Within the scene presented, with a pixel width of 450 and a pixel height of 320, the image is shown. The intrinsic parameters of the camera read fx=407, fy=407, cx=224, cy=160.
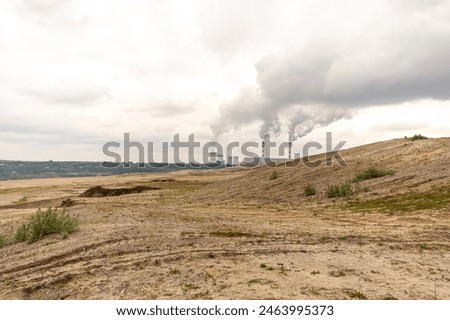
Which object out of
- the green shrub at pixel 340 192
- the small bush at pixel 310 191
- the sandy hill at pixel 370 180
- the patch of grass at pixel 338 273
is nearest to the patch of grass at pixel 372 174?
the sandy hill at pixel 370 180

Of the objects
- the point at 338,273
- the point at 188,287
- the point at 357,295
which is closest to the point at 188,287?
the point at 188,287

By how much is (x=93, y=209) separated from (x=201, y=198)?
1277 cm

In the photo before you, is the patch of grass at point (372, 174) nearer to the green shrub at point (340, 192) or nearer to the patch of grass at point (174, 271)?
the green shrub at point (340, 192)

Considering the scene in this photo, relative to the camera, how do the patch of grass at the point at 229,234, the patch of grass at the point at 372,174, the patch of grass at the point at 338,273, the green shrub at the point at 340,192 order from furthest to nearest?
1. the patch of grass at the point at 372,174
2. the green shrub at the point at 340,192
3. the patch of grass at the point at 229,234
4. the patch of grass at the point at 338,273

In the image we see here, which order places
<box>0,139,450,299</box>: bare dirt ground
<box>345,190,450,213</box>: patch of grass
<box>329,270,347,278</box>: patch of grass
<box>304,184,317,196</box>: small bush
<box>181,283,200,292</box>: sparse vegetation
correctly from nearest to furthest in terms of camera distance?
<box>181,283,200,292</box>: sparse vegetation → <box>0,139,450,299</box>: bare dirt ground → <box>329,270,347,278</box>: patch of grass → <box>345,190,450,213</box>: patch of grass → <box>304,184,317,196</box>: small bush

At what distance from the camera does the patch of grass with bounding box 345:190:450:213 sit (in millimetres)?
18917

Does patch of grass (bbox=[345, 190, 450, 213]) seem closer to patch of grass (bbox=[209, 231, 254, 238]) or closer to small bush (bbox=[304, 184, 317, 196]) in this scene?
small bush (bbox=[304, 184, 317, 196])

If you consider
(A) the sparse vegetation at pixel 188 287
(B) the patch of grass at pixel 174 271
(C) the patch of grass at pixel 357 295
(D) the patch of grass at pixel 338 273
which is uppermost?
(B) the patch of grass at pixel 174 271

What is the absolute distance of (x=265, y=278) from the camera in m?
8.45

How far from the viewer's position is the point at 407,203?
19969mm

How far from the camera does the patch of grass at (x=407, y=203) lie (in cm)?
1892

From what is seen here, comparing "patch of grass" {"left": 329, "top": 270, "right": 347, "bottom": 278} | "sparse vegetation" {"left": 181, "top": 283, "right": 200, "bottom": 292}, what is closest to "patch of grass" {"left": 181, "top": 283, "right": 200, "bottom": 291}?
"sparse vegetation" {"left": 181, "top": 283, "right": 200, "bottom": 292}
